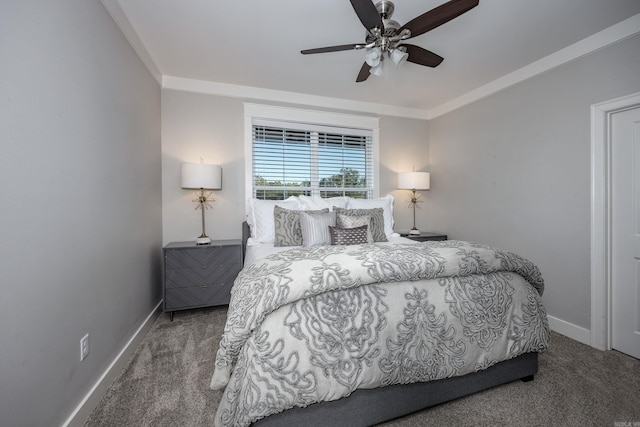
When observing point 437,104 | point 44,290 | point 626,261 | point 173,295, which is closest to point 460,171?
point 437,104

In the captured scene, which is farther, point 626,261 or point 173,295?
point 173,295

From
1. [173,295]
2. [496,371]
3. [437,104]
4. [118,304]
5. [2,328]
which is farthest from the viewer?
[437,104]

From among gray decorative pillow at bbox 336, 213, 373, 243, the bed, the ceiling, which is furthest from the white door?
gray decorative pillow at bbox 336, 213, 373, 243

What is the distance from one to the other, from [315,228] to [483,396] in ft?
5.48

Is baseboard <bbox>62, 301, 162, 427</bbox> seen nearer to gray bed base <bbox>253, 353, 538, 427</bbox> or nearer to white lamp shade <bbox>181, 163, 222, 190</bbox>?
gray bed base <bbox>253, 353, 538, 427</bbox>

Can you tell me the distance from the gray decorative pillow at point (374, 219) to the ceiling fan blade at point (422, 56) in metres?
1.42

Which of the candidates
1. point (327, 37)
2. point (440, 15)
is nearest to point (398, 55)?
point (440, 15)

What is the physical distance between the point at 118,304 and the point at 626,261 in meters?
3.92

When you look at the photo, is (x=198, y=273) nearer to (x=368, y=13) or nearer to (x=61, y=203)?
(x=61, y=203)

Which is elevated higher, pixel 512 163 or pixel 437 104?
pixel 437 104

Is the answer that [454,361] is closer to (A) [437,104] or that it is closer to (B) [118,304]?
(B) [118,304]

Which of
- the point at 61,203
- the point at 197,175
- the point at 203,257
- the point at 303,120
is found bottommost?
the point at 203,257

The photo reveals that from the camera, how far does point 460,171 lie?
3461 mm

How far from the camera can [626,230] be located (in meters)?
2.08
